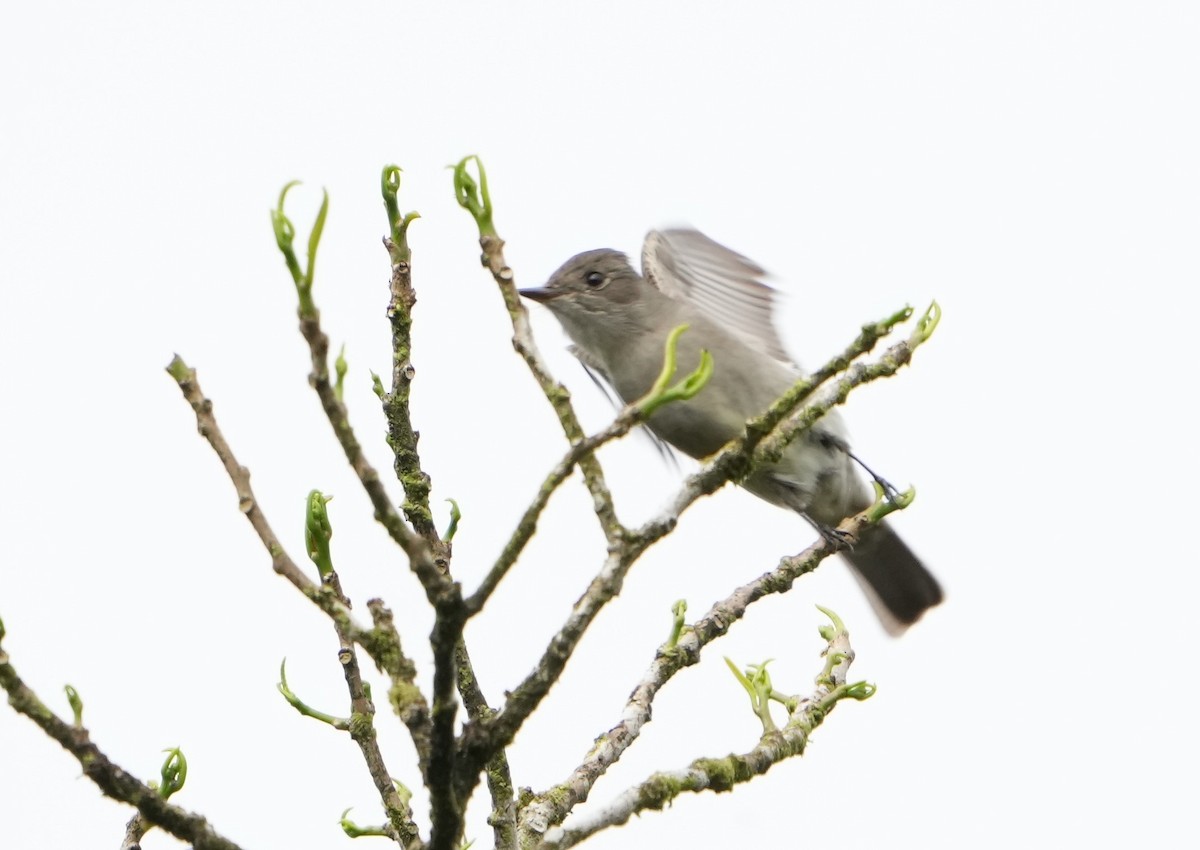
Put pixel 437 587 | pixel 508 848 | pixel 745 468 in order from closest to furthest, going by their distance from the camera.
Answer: pixel 437 587 < pixel 508 848 < pixel 745 468

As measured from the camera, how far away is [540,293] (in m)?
7.56

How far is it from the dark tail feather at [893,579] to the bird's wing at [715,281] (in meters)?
1.35

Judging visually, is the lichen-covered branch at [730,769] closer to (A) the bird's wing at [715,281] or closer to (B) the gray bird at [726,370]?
(B) the gray bird at [726,370]

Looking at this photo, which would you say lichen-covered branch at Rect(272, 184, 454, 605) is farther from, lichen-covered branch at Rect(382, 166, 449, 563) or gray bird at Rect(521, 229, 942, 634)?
gray bird at Rect(521, 229, 942, 634)

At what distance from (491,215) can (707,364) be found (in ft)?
2.42

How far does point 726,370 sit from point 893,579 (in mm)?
2120

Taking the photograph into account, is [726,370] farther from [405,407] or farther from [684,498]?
[684,498]

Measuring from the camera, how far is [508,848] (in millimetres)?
2840

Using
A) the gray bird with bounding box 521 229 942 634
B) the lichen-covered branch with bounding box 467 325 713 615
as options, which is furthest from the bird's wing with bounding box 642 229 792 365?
the lichen-covered branch with bounding box 467 325 713 615

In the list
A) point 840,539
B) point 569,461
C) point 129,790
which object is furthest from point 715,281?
point 129,790

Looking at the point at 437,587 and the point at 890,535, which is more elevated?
the point at 890,535

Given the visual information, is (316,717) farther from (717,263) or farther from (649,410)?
(717,263)

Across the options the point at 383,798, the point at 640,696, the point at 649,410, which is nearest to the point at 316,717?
the point at 383,798

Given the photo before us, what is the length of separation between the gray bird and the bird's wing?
1cm
